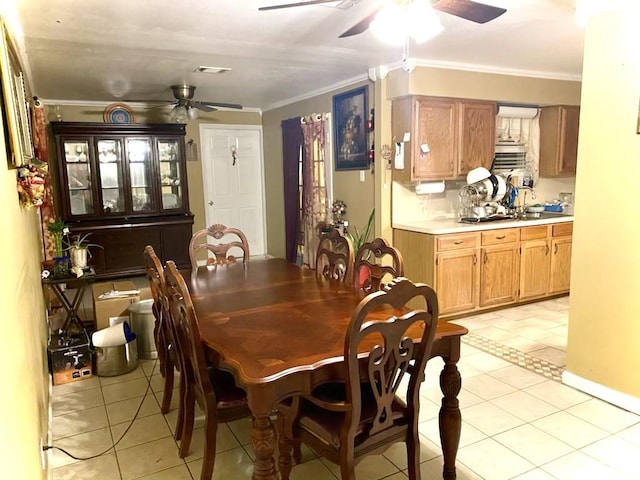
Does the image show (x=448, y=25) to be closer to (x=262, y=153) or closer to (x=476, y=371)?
(x=476, y=371)

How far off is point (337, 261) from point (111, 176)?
408cm

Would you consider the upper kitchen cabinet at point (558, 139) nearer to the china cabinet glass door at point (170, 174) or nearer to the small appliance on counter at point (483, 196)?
the small appliance on counter at point (483, 196)

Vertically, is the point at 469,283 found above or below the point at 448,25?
below

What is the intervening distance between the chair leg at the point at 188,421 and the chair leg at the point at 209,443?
26 cm

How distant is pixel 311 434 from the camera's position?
1.85m

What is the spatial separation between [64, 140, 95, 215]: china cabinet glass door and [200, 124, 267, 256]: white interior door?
1.57 m

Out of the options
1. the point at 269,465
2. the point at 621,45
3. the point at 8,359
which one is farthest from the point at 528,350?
the point at 8,359

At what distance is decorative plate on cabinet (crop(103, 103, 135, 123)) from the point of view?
5832 millimetres

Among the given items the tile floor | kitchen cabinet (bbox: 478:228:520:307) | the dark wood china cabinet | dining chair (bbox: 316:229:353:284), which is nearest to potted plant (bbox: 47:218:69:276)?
the tile floor

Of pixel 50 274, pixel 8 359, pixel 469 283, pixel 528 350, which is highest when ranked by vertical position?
pixel 8 359

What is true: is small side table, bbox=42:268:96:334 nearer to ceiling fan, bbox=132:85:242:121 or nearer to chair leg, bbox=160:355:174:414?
chair leg, bbox=160:355:174:414

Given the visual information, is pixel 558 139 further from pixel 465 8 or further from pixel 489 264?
pixel 465 8

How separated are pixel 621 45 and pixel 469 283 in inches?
89.1

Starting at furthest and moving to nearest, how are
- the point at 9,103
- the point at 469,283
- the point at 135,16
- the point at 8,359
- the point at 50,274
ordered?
the point at 469,283
the point at 50,274
the point at 135,16
the point at 9,103
the point at 8,359
